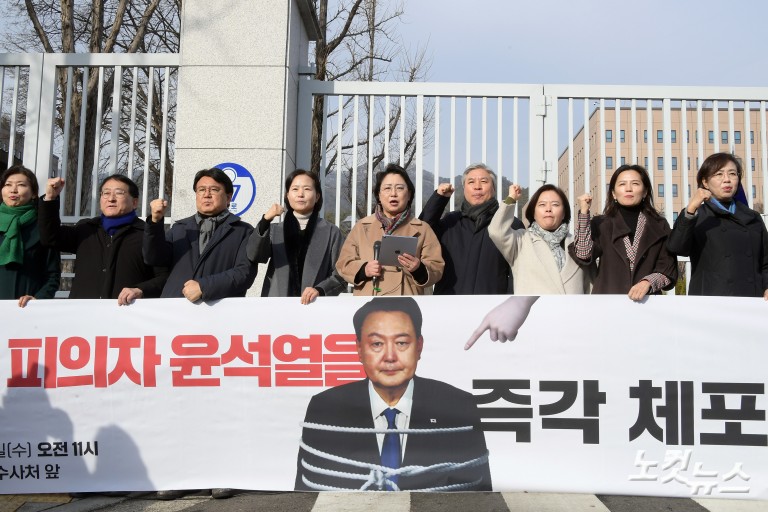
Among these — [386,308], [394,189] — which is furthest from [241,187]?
[386,308]

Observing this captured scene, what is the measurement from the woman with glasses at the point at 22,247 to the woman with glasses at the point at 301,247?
1.49 metres

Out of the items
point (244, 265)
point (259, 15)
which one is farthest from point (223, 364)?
point (259, 15)

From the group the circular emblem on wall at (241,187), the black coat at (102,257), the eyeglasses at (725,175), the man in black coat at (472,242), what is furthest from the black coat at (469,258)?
the circular emblem on wall at (241,187)

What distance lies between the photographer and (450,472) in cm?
395

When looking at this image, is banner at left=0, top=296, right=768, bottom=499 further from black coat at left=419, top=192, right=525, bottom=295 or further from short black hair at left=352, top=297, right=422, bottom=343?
black coat at left=419, top=192, right=525, bottom=295

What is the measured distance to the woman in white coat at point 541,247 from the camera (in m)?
4.51

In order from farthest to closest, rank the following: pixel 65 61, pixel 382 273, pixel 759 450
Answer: pixel 65 61, pixel 382 273, pixel 759 450

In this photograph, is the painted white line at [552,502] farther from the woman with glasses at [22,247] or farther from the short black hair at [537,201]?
the woman with glasses at [22,247]

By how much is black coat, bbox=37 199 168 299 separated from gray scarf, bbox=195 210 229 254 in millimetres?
294

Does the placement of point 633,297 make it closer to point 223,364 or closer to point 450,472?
point 450,472

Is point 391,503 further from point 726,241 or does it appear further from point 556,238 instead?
point 726,241

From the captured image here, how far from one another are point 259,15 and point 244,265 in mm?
3101

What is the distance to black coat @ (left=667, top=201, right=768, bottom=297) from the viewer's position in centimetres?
436

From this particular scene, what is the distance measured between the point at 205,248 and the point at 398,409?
1583 millimetres
